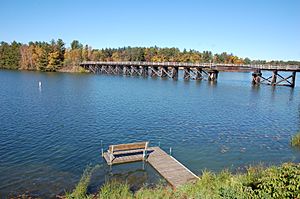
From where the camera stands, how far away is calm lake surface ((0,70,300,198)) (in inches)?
575

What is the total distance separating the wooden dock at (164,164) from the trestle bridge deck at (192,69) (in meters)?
56.7

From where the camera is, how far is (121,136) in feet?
71.7

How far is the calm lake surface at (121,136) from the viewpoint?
14.6m

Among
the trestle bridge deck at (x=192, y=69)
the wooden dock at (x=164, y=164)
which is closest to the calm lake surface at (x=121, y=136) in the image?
the wooden dock at (x=164, y=164)

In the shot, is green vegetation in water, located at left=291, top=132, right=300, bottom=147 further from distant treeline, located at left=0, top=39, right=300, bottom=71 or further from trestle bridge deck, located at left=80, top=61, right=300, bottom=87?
distant treeline, located at left=0, top=39, right=300, bottom=71

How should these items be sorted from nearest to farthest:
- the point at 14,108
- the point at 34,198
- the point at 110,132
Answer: the point at 34,198, the point at 110,132, the point at 14,108

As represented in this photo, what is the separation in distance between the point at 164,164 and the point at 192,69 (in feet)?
244

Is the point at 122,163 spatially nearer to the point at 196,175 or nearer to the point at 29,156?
the point at 196,175

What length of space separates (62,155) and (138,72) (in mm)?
79487

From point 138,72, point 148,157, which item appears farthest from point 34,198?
point 138,72

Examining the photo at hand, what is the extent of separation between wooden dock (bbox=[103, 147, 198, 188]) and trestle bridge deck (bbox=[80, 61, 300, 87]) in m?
56.7

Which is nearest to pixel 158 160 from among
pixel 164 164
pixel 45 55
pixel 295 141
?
pixel 164 164

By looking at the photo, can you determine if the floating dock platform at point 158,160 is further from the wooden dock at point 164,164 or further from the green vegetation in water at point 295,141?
the green vegetation in water at point 295,141

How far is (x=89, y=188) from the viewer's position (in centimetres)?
1291
